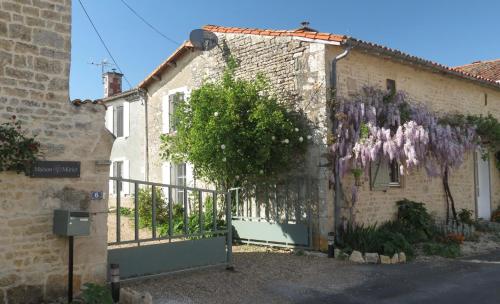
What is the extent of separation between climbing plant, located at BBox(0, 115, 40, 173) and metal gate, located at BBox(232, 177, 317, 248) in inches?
194

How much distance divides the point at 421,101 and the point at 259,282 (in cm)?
660

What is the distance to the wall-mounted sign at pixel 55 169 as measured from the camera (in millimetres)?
5457

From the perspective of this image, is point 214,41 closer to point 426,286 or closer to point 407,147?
point 407,147

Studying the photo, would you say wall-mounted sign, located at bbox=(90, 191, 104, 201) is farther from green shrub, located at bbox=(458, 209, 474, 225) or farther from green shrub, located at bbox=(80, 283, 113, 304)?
green shrub, located at bbox=(458, 209, 474, 225)

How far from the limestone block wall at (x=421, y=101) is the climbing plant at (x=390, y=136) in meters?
0.37

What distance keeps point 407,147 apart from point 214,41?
5186mm

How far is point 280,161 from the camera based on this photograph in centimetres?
924

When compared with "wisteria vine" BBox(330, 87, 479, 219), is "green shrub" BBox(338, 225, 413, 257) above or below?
below

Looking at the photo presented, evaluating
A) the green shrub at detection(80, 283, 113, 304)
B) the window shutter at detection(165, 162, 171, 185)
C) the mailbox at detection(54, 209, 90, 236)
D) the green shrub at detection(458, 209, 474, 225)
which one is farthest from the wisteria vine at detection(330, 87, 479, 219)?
the window shutter at detection(165, 162, 171, 185)

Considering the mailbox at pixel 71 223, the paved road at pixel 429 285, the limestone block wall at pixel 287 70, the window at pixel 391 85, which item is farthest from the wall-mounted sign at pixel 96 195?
the window at pixel 391 85

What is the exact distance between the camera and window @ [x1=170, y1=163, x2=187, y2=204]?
12.3 m

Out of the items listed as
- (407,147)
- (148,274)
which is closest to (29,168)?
(148,274)

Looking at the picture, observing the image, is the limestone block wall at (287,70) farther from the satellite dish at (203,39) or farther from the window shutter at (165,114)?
the window shutter at (165,114)

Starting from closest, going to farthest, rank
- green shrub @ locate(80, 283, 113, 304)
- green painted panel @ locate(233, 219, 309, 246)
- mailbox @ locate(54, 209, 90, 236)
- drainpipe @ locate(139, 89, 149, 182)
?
green shrub @ locate(80, 283, 113, 304), mailbox @ locate(54, 209, 90, 236), green painted panel @ locate(233, 219, 309, 246), drainpipe @ locate(139, 89, 149, 182)
